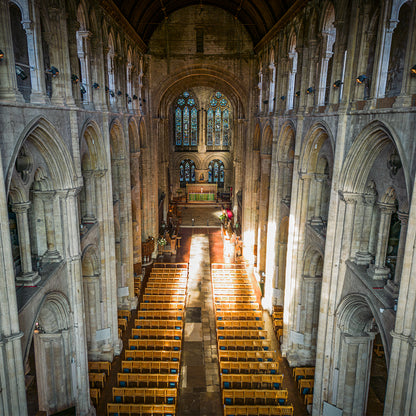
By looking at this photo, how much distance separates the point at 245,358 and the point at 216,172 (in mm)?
34310

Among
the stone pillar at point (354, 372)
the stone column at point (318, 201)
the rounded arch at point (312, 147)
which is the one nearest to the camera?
the stone pillar at point (354, 372)

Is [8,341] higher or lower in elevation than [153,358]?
higher

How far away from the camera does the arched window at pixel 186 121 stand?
45.3 metres

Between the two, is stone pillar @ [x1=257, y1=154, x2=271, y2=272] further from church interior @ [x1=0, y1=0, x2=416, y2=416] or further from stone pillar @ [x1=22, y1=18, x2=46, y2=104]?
stone pillar @ [x1=22, y1=18, x2=46, y2=104]

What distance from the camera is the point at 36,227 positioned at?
1135 cm

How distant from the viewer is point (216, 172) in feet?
157

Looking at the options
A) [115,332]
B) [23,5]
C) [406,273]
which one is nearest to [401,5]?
[406,273]

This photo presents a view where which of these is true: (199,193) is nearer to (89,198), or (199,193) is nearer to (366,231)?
(89,198)

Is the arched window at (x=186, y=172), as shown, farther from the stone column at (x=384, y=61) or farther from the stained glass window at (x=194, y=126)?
the stone column at (x=384, y=61)

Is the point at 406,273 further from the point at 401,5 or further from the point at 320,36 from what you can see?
the point at 320,36

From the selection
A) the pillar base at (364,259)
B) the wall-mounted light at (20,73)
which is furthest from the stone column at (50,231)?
the pillar base at (364,259)

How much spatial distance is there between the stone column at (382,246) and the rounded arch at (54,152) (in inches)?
350

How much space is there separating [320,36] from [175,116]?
3349 centimetres

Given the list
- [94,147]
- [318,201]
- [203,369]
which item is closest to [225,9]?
[94,147]
